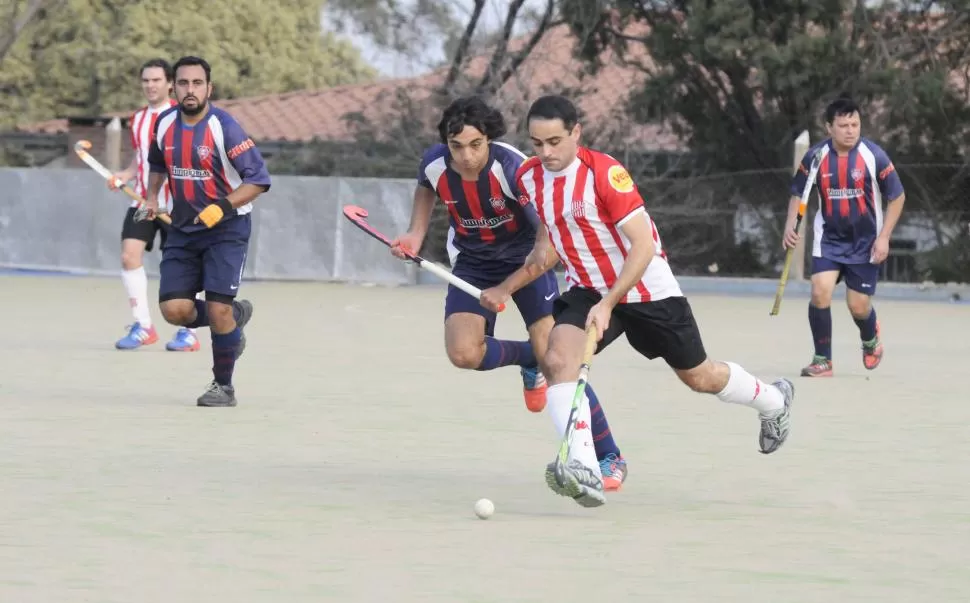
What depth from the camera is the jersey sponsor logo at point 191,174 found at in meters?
9.88

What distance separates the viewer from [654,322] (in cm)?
711

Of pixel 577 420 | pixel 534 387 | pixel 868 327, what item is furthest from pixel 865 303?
pixel 577 420

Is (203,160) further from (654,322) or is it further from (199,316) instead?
(654,322)

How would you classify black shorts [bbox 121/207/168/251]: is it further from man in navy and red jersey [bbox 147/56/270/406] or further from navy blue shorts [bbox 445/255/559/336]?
navy blue shorts [bbox 445/255/559/336]

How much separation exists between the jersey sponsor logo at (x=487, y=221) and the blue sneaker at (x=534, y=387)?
3.21 feet

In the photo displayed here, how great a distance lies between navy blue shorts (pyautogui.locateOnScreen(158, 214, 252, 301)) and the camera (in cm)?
983

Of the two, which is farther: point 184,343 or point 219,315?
point 184,343

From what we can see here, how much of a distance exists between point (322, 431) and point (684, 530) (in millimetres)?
3015

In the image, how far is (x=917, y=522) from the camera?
258 inches

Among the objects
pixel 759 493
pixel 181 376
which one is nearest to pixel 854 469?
pixel 759 493

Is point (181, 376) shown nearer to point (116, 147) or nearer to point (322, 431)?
point (322, 431)

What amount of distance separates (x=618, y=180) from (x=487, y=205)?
4.94ft

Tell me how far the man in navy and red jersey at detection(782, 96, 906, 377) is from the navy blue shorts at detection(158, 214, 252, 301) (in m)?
3.80

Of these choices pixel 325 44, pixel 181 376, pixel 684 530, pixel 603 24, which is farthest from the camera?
pixel 325 44
